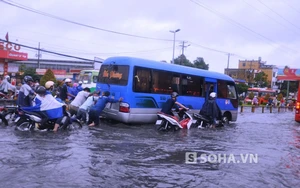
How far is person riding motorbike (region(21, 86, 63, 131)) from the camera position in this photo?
30.7ft

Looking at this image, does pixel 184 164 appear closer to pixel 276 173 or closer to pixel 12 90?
pixel 276 173

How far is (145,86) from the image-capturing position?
41.1 ft

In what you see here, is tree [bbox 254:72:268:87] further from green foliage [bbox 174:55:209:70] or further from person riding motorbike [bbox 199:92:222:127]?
person riding motorbike [bbox 199:92:222:127]

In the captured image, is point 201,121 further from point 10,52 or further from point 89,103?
point 10,52

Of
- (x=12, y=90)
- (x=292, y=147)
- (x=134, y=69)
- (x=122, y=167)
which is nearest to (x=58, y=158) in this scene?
(x=122, y=167)

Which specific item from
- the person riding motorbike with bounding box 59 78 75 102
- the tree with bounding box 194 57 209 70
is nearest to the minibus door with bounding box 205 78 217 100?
the person riding motorbike with bounding box 59 78 75 102

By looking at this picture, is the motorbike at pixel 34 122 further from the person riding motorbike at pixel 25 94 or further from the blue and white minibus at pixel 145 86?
the blue and white minibus at pixel 145 86

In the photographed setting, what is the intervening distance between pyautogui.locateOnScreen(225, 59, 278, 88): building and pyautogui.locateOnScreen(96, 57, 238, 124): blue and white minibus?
210ft

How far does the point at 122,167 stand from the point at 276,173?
119 inches

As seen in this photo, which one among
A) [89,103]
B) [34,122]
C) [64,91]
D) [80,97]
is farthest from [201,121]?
[34,122]

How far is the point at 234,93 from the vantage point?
16.6 metres

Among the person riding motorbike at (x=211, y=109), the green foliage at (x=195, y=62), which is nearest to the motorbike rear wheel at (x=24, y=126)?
the person riding motorbike at (x=211, y=109)

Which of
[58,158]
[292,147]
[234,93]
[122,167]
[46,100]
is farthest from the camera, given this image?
[234,93]

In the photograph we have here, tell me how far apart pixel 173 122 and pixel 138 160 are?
4565mm
